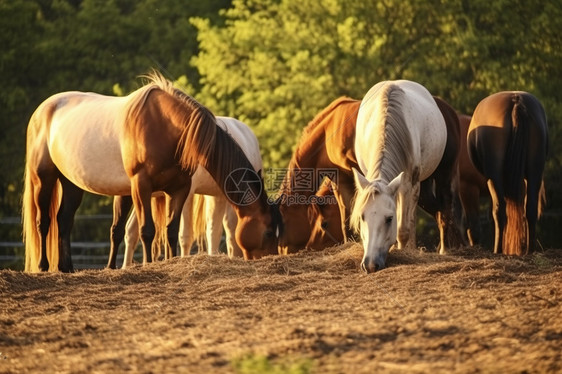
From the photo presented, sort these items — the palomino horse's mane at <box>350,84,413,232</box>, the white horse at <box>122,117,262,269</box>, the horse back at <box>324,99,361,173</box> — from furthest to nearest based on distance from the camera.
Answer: the white horse at <box>122,117,262,269</box> → the horse back at <box>324,99,361,173</box> → the palomino horse's mane at <box>350,84,413,232</box>

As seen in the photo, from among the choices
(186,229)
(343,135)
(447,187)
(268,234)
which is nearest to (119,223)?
(186,229)

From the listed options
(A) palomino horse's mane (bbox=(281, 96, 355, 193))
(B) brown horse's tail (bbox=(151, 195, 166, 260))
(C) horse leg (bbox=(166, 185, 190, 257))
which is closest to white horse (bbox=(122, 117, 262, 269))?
(A) palomino horse's mane (bbox=(281, 96, 355, 193))

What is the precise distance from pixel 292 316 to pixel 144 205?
3626 mm

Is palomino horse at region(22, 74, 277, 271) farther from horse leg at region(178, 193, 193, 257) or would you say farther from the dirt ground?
horse leg at region(178, 193, 193, 257)

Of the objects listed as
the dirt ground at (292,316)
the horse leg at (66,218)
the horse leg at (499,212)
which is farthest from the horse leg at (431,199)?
the horse leg at (66,218)

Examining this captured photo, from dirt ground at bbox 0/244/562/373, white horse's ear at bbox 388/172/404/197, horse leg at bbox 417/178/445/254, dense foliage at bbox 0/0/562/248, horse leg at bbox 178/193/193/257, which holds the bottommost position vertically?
dirt ground at bbox 0/244/562/373

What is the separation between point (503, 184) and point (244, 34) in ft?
38.6

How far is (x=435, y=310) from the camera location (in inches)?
236

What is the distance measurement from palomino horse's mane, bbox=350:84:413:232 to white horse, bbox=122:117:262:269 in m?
3.35

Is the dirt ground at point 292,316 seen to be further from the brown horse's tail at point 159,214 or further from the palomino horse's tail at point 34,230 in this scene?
the palomino horse's tail at point 34,230

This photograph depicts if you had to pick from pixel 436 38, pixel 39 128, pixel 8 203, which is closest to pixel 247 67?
pixel 436 38

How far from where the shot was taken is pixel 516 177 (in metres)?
10.0

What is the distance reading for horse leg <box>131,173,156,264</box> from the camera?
9359 mm

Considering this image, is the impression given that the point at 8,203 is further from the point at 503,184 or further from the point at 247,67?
the point at 503,184
